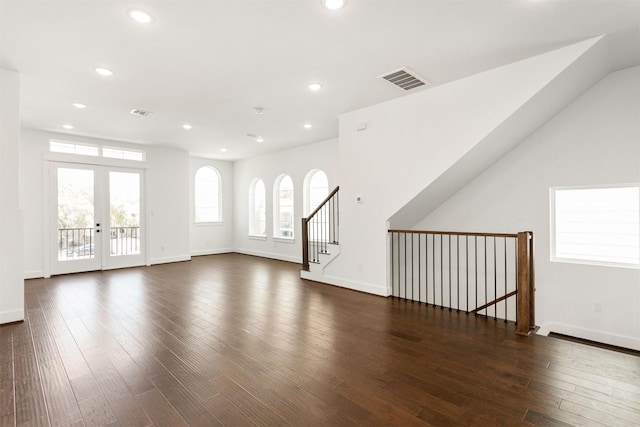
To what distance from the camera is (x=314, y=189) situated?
7.86 metres

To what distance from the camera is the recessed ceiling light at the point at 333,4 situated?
2453 mm

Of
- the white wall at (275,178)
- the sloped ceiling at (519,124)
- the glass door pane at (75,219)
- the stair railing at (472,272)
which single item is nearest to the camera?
the sloped ceiling at (519,124)

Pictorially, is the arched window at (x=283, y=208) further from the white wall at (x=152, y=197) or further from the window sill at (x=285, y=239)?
the white wall at (x=152, y=197)

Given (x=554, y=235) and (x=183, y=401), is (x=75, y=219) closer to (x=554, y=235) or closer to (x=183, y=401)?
(x=183, y=401)

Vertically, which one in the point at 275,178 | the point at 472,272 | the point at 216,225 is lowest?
the point at 472,272

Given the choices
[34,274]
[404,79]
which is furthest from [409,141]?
[34,274]

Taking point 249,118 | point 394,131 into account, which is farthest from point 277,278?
point 394,131

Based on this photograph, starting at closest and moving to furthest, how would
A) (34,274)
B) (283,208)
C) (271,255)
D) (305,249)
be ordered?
A: (305,249), (34,274), (283,208), (271,255)

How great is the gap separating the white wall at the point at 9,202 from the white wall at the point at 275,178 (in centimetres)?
515

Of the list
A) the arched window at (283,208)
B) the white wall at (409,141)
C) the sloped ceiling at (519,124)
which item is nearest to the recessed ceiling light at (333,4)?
the white wall at (409,141)

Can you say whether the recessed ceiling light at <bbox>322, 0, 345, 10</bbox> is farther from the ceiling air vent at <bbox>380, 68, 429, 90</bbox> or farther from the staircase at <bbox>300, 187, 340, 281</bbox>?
the staircase at <bbox>300, 187, 340, 281</bbox>

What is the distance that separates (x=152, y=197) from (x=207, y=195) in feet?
6.66

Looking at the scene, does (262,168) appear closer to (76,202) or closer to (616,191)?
(76,202)

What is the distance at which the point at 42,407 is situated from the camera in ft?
6.93
